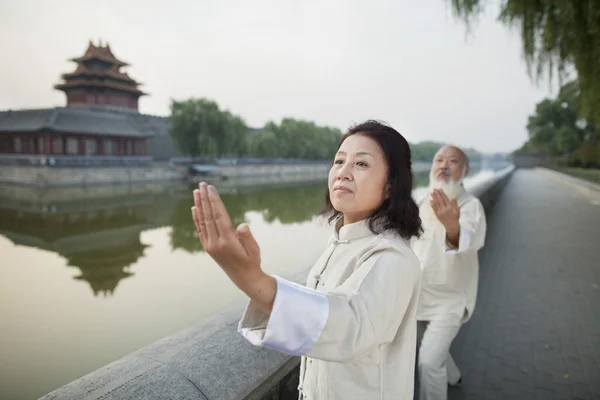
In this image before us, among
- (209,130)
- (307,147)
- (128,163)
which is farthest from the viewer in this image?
(307,147)

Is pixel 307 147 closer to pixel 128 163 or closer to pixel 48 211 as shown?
pixel 128 163

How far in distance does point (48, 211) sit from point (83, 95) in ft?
86.4

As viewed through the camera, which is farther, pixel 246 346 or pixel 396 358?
pixel 246 346

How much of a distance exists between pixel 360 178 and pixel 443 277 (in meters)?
1.50

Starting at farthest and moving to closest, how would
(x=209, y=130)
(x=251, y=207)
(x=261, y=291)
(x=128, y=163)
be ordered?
(x=209, y=130), (x=128, y=163), (x=251, y=207), (x=261, y=291)

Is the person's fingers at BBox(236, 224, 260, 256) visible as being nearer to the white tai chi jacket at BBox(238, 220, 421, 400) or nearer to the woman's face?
the white tai chi jacket at BBox(238, 220, 421, 400)

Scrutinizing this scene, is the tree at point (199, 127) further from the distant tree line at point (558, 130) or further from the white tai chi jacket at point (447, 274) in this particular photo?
the white tai chi jacket at point (447, 274)

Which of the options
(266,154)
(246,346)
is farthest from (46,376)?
(266,154)

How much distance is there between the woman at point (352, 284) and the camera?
0.81 m

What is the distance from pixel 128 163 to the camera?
28172mm

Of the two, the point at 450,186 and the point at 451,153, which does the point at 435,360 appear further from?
the point at 451,153

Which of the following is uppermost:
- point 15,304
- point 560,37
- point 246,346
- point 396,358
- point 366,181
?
point 560,37

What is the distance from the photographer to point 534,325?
3852 mm

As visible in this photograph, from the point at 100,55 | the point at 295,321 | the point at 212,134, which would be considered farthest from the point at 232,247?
the point at 100,55
